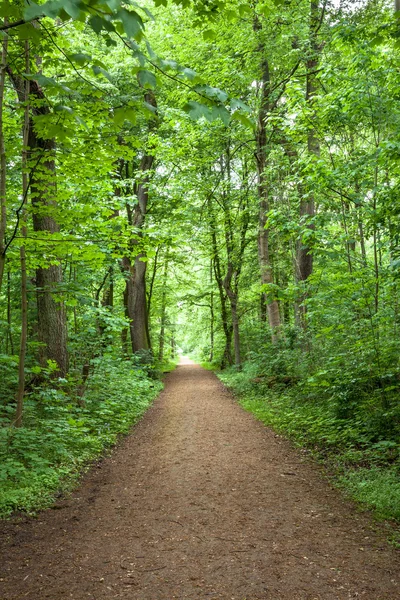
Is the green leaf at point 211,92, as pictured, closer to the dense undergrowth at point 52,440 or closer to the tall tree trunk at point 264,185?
the dense undergrowth at point 52,440

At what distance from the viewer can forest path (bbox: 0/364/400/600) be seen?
309 cm

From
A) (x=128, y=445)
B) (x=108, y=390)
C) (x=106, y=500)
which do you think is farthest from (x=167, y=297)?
(x=106, y=500)

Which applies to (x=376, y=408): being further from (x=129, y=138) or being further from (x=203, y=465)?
(x=129, y=138)

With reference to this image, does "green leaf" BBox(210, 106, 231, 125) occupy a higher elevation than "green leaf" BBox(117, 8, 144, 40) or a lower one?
lower

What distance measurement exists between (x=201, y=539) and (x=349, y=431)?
3405 mm

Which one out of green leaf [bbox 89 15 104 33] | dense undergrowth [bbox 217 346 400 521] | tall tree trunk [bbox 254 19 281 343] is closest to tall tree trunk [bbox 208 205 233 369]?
tall tree trunk [bbox 254 19 281 343]

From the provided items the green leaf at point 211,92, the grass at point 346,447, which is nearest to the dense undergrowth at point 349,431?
the grass at point 346,447

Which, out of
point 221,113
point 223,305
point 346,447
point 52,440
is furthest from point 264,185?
point 221,113

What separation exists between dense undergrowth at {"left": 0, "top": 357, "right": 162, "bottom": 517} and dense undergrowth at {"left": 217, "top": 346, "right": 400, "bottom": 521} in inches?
134

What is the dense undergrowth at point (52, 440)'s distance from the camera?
15.6 ft

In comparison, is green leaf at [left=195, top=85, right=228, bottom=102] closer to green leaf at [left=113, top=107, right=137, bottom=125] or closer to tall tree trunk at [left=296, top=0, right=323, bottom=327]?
green leaf at [left=113, top=107, right=137, bottom=125]

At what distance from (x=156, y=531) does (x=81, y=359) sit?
601cm

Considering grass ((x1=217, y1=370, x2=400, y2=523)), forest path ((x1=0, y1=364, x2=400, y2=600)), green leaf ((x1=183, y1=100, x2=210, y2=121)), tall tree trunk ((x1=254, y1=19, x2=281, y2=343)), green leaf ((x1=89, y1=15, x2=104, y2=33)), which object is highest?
tall tree trunk ((x1=254, y1=19, x2=281, y2=343))

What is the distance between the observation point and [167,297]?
2688cm
